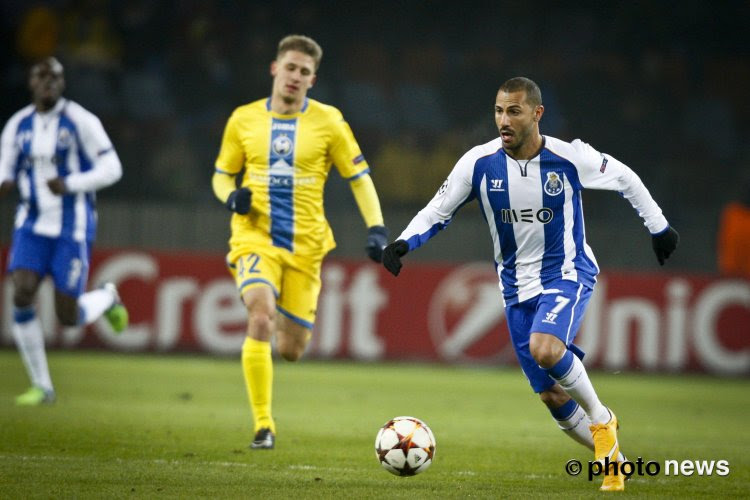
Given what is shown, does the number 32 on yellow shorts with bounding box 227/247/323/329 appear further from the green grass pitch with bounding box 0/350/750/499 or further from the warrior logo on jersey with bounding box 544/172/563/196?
the warrior logo on jersey with bounding box 544/172/563/196

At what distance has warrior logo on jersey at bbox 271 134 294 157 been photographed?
26.0ft

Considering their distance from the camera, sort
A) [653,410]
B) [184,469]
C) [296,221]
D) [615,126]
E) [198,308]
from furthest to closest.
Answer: [615,126] < [198,308] < [653,410] < [296,221] < [184,469]

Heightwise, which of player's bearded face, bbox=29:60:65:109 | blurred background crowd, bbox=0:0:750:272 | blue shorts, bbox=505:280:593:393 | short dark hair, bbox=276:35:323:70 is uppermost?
blurred background crowd, bbox=0:0:750:272

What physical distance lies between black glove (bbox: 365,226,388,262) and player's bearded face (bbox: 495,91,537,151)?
1.42 m

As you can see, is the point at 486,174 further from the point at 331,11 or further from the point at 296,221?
the point at 331,11

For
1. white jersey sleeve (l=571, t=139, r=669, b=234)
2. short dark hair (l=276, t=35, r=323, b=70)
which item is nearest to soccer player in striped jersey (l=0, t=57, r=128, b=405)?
short dark hair (l=276, t=35, r=323, b=70)

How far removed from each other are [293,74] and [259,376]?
6.36 feet

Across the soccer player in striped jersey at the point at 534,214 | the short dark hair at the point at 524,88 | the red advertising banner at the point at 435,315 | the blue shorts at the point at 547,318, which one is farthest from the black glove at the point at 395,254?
the red advertising banner at the point at 435,315

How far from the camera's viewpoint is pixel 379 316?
50.7ft

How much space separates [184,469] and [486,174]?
228cm

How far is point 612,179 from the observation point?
6633mm

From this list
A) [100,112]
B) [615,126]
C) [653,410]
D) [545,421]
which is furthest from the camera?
[615,126]

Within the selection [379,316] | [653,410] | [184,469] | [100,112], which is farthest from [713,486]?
[100,112]

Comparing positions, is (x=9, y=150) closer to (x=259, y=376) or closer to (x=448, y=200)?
(x=259, y=376)
